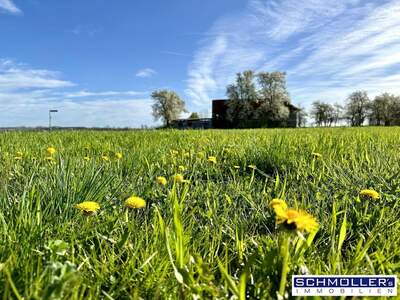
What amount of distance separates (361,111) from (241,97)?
3505cm

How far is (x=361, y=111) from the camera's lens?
82.1m

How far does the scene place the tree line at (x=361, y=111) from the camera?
7862cm

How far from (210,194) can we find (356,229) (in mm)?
979

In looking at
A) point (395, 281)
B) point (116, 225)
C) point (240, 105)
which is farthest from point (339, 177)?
point (240, 105)

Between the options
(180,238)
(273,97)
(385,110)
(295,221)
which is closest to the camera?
(295,221)

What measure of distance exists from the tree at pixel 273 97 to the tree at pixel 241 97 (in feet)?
5.61

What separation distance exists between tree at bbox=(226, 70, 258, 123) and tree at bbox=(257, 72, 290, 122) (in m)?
1.71

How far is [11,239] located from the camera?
1.24 metres

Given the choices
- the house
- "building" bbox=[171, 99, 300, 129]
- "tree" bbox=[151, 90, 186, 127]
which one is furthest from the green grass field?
"tree" bbox=[151, 90, 186, 127]

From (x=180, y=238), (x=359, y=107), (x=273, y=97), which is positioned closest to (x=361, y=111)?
(x=359, y=107)

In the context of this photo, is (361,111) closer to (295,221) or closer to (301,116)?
(301,116)

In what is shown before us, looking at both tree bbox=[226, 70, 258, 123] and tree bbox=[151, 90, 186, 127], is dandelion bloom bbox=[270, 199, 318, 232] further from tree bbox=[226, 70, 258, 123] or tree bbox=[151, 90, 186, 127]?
tree bbox=[151, 90, 186, 127]

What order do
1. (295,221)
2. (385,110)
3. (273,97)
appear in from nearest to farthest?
1. (295,221)
2. (273,97)
3. (385,110)

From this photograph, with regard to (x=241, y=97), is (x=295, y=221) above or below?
below
